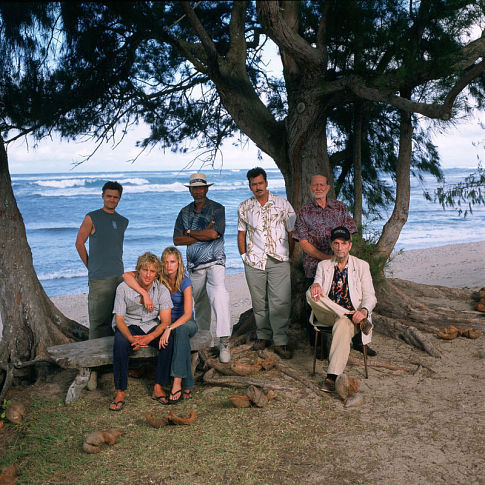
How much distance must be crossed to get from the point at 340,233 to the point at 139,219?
23.2 m

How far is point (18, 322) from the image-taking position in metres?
5.00

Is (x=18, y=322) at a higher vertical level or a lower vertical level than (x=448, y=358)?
higher

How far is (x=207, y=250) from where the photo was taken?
4906 millimetres

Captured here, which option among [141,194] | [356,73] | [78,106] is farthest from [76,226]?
[356,73]

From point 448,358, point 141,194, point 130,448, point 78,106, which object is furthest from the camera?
point 141,194

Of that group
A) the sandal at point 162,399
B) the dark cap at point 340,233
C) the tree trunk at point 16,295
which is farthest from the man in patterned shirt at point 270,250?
the tree trunk at point 16,295

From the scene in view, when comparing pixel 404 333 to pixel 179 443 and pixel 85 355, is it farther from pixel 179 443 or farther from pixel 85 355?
pixel 85 355

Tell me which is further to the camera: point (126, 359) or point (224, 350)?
point (224, 350)

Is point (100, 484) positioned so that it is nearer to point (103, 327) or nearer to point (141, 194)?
point (103, 327)

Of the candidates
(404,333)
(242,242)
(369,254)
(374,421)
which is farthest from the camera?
(369,254)

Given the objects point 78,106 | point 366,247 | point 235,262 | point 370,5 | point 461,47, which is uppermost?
point 370,5

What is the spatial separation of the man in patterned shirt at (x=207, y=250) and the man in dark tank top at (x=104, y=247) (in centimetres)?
56

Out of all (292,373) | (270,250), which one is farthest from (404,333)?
(270,250)

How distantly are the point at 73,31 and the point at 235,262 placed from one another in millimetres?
11762
